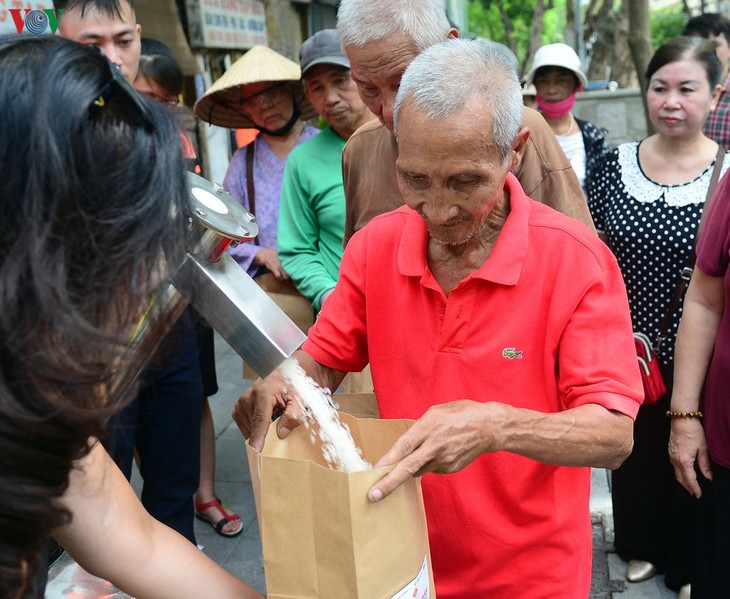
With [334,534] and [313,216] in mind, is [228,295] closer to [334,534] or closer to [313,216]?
[334,534]

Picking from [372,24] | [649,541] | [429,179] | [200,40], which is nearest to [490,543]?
[429,179]

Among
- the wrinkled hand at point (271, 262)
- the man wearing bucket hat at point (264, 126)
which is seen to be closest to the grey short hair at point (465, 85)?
the wrinkled hand at point (271, 262)

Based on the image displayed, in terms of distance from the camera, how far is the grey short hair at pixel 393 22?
7.63ft

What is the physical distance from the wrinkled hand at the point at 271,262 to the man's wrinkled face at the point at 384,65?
147 cm

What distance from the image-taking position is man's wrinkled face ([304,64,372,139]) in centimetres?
362

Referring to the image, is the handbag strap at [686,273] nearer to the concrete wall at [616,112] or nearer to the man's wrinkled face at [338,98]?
the man's wrinkled face at [338,98]

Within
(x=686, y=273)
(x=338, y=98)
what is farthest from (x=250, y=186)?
(x=686, y=273)

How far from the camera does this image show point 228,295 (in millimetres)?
1322

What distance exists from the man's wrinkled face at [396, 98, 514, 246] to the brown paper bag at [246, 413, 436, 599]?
0.54 meters

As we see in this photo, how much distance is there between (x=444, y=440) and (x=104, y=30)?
2.46m

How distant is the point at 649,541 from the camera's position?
12.0 feet

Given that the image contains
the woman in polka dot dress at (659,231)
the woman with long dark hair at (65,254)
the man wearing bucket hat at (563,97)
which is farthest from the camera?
the man wearing bucket hat at (563,97)

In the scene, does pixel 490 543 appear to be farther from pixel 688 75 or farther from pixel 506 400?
pixel 688 75

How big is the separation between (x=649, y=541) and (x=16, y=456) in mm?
3185
